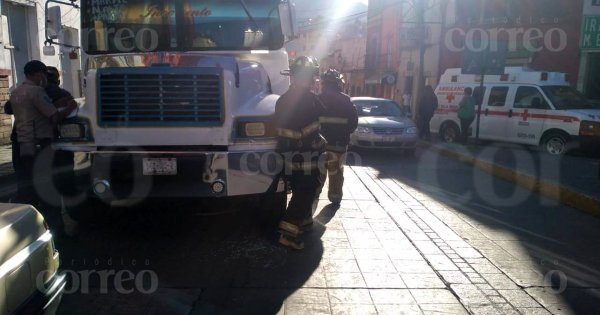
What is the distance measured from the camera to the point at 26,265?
7.61ft

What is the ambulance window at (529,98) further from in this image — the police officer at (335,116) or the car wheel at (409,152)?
the police officer at (335,116)

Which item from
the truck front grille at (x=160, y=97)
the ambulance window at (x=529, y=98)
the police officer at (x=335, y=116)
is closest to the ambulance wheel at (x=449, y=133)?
the ambulance window at (x=529, y=98)

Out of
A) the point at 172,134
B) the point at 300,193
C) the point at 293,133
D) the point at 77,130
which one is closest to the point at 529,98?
the point at 300,193

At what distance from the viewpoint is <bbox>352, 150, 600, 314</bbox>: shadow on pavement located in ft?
13.3

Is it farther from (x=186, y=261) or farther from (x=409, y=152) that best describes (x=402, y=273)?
(x=409, y=152)

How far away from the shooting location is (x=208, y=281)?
4.02 meters

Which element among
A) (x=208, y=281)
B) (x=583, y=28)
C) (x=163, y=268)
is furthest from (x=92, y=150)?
(x=583, y=28)

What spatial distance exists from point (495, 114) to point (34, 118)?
1144cm

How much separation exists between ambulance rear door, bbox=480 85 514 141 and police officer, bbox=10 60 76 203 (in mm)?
11110

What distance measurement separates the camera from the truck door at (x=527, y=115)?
39.0ft

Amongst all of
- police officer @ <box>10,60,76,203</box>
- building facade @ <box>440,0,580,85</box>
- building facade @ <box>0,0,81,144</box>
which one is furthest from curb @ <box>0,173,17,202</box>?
building facade @ <box>440,0,580,85</box>

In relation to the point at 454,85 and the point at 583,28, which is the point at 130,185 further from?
the point at 583,28

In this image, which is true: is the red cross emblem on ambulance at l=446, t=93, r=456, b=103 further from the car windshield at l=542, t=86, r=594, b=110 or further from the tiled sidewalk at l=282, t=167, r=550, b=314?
the tiled sidewalk at l=282, t=167, r=550, b=314

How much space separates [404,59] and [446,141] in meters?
14.1
